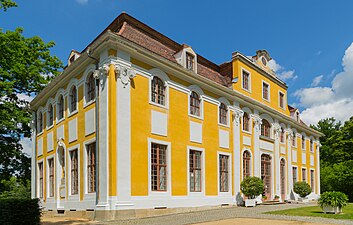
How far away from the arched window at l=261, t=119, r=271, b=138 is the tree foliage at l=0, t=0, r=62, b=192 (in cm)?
1614

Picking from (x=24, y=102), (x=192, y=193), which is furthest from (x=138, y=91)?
(x=24, y=102)

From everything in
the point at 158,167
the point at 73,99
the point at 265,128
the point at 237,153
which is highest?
the point at 73,99

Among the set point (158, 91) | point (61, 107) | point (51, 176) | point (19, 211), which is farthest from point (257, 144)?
point (19, 211)

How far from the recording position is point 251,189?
22844 millimetres

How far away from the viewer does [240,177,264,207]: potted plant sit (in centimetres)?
2284

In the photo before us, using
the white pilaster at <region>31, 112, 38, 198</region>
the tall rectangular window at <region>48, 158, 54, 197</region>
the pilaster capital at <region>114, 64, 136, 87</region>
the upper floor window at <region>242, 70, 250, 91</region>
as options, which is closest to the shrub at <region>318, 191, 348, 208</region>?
the pilaster capital at <region>114, 64, 136, 87</region>

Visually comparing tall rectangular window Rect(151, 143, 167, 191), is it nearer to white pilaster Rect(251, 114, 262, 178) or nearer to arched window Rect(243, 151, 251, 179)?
arched window Rect(243, 151, 251, 179)

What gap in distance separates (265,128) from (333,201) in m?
12.3

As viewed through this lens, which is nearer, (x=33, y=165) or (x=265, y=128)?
(x=33, y=165)

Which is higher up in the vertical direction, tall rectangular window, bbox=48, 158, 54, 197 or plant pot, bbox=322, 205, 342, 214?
tall rectangular window, bbox=48, 158, 54, 197

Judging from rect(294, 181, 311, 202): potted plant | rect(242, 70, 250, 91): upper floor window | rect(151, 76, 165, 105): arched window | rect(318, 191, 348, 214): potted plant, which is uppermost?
rect(242, 70, 250, 91): upper floor window

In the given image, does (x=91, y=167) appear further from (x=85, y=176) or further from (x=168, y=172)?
(x=168, y=172)

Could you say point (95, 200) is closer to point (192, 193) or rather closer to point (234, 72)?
point (192, 193)

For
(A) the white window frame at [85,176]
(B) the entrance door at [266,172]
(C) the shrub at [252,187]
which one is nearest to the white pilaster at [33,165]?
(A) the white window frame at [85,176]
